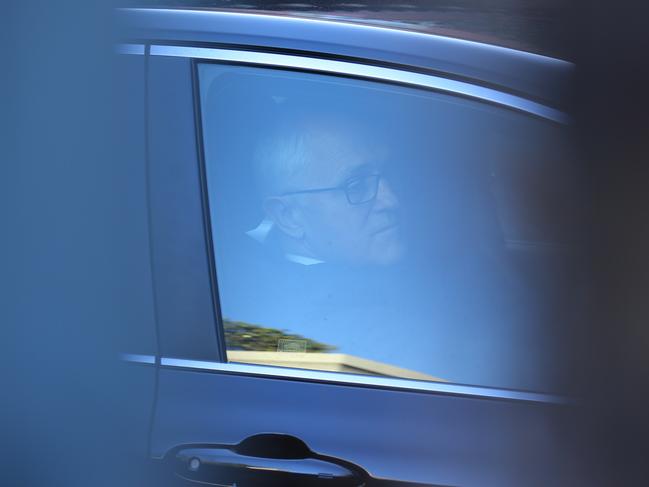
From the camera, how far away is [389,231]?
65.7 inches

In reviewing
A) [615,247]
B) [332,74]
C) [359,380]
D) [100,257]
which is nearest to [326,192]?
[332,74]

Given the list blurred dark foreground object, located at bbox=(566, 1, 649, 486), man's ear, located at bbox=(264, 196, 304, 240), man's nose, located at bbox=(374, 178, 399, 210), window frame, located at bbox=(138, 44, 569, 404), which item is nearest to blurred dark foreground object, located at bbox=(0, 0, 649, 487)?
blurred dark foreground object, located at bbox=(566, 1, 649, 486)

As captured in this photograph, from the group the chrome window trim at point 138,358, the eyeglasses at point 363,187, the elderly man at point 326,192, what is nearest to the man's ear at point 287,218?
the elderly man at point 326,192

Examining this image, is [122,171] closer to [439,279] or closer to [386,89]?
[386,89]

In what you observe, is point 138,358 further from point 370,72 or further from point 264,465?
point 370,72

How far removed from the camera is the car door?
5.25 ft

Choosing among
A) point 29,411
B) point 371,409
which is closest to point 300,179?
point 371,409

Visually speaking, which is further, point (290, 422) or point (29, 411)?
point (29, 411)

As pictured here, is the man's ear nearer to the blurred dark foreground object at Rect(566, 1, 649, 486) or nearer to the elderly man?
the elderly man

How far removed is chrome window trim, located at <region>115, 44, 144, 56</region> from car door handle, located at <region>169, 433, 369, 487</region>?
2.96 feet

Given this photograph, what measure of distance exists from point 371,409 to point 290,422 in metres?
0.18

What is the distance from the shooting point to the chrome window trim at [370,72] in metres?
1.65

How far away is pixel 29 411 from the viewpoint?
5.64ft

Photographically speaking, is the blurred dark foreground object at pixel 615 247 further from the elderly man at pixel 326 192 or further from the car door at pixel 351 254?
the elderly man at pixel 326 192
